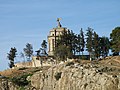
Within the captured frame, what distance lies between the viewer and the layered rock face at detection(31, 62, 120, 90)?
3756cm

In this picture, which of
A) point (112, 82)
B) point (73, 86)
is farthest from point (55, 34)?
point (112, 82)

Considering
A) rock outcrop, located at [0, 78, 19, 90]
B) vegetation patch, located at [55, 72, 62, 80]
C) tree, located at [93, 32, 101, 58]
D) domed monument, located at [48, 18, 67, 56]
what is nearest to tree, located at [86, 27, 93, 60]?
tree, located at [93, 32, 101, 58]

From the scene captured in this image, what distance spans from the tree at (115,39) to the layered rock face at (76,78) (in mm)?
20274

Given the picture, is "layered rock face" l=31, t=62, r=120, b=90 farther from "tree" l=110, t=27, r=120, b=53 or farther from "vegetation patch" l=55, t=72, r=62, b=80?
"tree" l=110, t=27, r=120, b=53

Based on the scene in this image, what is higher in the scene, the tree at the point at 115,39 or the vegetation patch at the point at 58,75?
the tree at the point at 115,39

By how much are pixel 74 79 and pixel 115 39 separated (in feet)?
99.1

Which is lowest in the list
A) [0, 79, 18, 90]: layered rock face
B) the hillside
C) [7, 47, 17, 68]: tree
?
[0, 79, 18, 90]: layered rock face

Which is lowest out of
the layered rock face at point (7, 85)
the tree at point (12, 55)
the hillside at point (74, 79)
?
the layered rock face at point (7, 85)

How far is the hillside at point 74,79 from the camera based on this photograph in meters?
38.1

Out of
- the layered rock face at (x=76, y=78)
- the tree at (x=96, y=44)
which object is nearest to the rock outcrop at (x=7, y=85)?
the layered rock face at (x=76, y=78)

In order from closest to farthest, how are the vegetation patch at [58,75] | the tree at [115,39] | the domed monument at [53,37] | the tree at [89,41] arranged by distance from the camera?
the vegetation patch at [58,75]
the tree at [115,39]
the tree at [89,41]
the domed monument at [53,37]

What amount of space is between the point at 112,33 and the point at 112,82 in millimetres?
39576

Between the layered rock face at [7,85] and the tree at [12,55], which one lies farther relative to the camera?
the tree at [12,55]

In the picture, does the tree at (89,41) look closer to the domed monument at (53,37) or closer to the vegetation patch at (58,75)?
the domed monument at (53,37)
